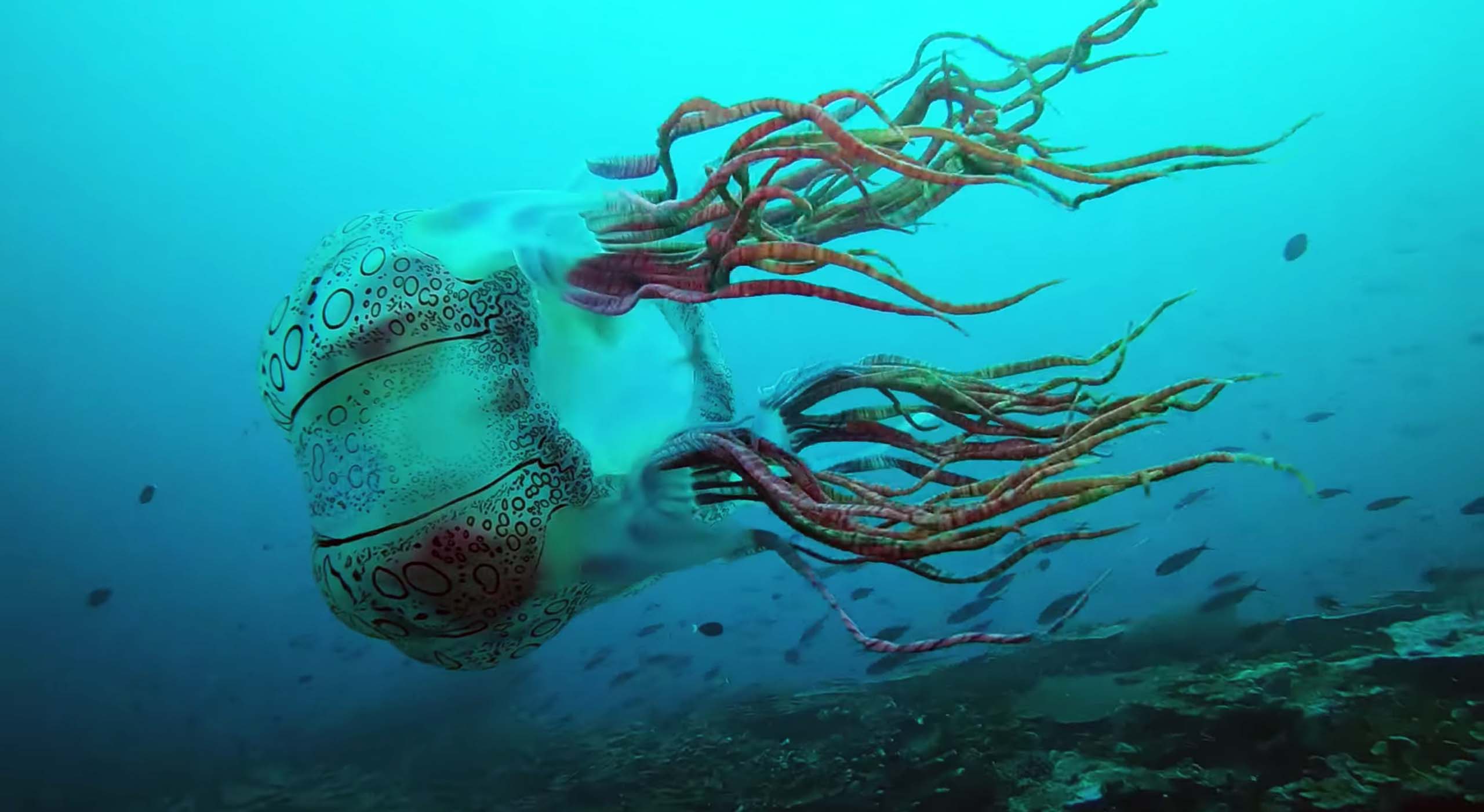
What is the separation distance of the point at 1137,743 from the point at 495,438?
4164 millimetres

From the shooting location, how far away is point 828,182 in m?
2.38

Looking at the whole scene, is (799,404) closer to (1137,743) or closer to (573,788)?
(1137,743)

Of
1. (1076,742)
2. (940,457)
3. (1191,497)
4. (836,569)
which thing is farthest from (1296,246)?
(940,457)

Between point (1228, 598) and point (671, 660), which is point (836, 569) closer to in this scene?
point (1228, 598)

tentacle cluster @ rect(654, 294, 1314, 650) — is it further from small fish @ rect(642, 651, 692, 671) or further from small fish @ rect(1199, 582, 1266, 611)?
small fish @ rect(642, 651, 692, 671)

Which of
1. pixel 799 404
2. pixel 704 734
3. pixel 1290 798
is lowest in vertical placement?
pixel 704 734

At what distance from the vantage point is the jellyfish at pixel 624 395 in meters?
1.75

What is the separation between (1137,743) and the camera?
14.7 feet

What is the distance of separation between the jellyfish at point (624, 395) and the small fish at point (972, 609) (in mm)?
4473

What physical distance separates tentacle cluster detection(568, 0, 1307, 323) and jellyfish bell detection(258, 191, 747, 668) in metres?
0.15

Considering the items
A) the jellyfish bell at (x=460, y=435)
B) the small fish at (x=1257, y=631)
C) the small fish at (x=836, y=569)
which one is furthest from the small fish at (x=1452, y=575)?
the jellyfish bell at (x=460, y=435)

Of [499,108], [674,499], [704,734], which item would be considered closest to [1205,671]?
[704,734]

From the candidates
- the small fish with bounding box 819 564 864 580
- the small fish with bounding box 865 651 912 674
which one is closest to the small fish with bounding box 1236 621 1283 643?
the small fish with bounding box 865 651 912 674

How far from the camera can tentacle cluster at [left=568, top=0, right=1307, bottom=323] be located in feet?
5.59
